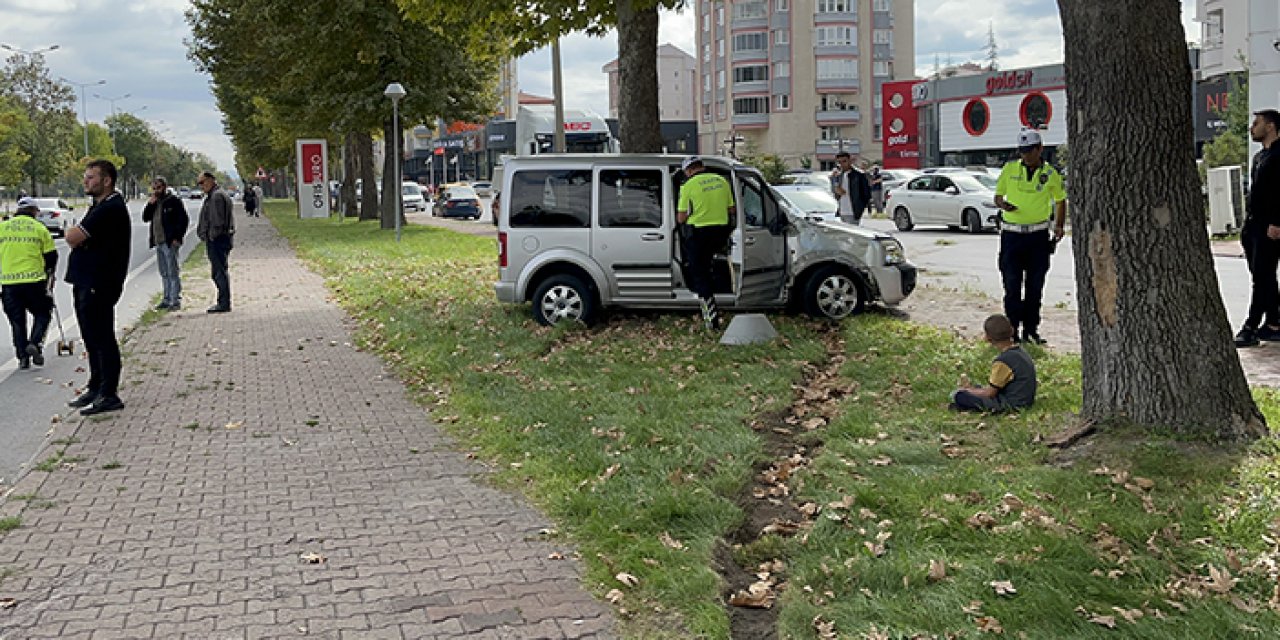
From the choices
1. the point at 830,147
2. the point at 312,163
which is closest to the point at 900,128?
the point at 830,147

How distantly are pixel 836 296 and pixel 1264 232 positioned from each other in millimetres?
3941

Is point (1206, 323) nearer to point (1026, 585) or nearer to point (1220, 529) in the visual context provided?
point (1220, 529)

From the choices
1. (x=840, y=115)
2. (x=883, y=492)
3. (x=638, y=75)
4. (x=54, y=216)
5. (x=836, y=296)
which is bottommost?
(x=883, y=492)

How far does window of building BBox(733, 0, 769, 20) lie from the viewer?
9669 centimetres

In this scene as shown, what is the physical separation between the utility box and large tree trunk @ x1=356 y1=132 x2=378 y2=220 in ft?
84.3

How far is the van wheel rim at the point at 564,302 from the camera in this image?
12.2m

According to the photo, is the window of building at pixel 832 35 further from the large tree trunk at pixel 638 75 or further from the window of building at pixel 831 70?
the large tree trunk at pixel 638 75

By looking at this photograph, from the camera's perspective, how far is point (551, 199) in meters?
12.2

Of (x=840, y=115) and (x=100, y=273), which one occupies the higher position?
(x=840, y=115)

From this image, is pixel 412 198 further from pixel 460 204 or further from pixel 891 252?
pixel 891 252

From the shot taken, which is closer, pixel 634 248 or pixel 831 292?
pixel 634 248

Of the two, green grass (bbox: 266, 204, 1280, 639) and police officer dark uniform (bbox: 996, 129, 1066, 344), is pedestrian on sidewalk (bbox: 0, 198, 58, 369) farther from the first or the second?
police officer dark uniform (bbox: 996, 129, 1066, 344)

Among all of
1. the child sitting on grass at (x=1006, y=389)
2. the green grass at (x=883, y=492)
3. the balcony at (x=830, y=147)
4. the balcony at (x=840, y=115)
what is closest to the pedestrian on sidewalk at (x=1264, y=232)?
the green grass at (x=883, y=492)

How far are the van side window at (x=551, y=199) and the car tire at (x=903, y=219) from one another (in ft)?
60.9
